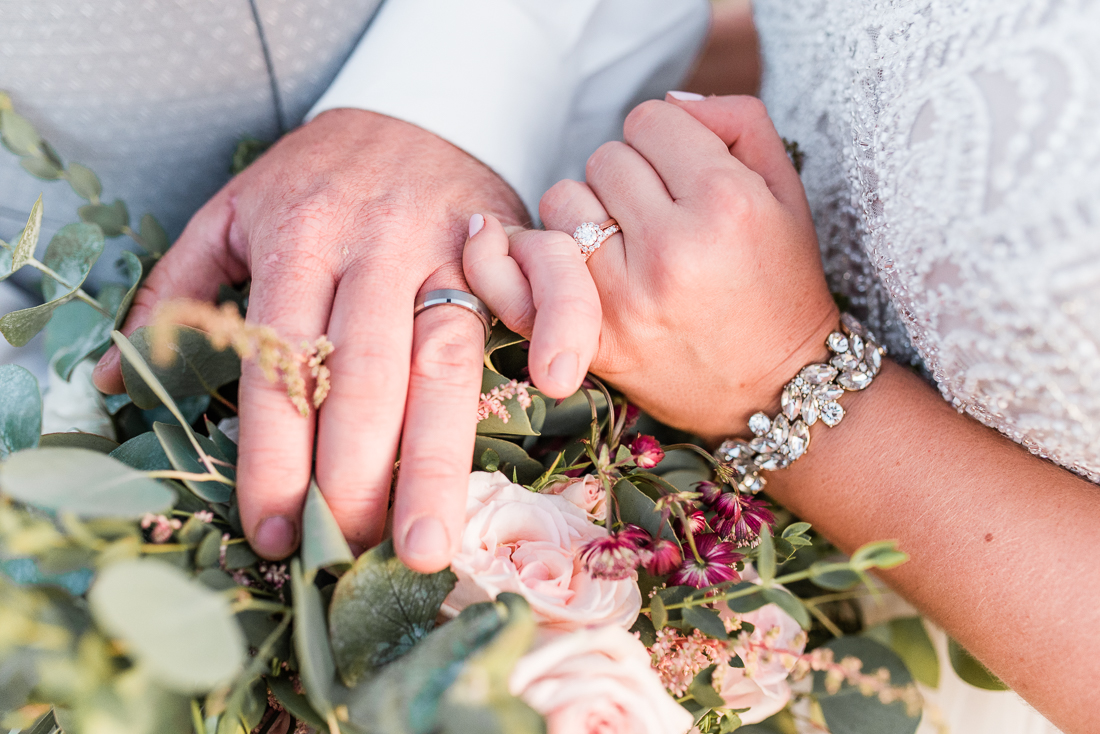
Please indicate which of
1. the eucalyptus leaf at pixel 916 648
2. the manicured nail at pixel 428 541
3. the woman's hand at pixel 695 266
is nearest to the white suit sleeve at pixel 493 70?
the woman's hand at pixel 695 266

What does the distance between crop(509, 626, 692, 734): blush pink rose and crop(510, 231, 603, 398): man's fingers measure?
0.65 ft

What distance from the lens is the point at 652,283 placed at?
60cm

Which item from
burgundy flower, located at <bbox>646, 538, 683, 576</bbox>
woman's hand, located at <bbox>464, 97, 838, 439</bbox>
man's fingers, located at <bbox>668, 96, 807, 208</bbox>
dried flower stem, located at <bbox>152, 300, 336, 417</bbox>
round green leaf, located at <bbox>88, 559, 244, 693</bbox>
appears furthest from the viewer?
man's fingers, located at <bbox>668, 96, 807, 208</bbox>

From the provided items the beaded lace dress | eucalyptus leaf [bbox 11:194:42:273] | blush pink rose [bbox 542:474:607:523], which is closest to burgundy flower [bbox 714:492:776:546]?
blush pink rose [bbox 542:474:607:523]

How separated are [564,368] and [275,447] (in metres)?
0.24

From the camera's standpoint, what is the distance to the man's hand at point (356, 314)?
486mm

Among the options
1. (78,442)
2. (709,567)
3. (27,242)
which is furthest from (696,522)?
(27,242)

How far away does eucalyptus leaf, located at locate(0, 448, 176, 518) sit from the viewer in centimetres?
35

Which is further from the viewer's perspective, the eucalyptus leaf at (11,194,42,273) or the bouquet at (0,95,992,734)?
the eucalyptus leaf at (11,194,42,273)

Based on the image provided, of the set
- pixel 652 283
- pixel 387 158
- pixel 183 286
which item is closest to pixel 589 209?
pixel 652 283

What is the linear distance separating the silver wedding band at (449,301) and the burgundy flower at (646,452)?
18 centimetres

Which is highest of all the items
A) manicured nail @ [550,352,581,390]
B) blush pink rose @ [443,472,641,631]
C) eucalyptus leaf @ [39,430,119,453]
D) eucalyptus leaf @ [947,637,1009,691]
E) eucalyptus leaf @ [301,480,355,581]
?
manicured nail @ [550,352,581,390]

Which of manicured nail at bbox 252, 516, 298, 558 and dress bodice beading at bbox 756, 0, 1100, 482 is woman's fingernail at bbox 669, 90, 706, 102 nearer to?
dress bodice beading at bbox 756, 0, 1100, 482

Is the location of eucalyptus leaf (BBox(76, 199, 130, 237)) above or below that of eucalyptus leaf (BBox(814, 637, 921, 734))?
above
